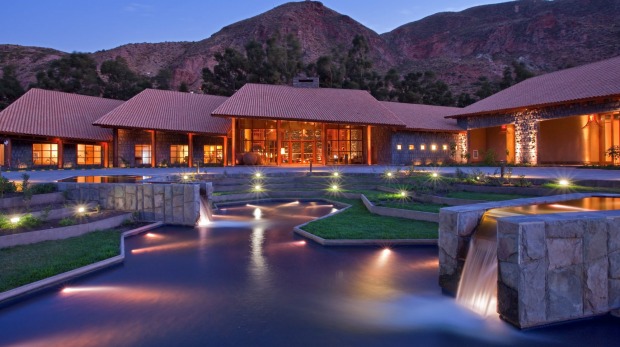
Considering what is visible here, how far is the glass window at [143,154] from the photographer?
1209 inches

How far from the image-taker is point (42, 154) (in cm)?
2958

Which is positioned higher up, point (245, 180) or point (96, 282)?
point (245, 180)

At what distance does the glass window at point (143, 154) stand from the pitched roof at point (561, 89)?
2408 centimetres

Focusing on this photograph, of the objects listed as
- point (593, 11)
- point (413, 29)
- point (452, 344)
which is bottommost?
point (452, 344)

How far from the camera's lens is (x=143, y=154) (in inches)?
1222

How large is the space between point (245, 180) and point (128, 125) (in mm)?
13030

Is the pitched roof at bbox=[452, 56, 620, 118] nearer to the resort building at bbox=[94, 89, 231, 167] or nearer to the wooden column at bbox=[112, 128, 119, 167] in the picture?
the resort building at bbox=[94, 89, 231, 167]

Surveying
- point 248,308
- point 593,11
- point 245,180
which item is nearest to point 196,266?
point 248,308

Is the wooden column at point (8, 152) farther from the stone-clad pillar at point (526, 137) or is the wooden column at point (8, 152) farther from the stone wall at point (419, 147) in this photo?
the stone-clad pillar at point (526, 137)

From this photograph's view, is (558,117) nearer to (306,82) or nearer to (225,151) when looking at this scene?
(306,82)

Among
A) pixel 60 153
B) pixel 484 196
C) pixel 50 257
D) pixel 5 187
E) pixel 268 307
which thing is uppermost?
pixel 60 153

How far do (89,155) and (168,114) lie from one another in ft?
21.9

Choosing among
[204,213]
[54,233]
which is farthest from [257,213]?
[54,233]

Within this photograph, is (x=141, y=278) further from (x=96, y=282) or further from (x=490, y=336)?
(x=490, y=336)
